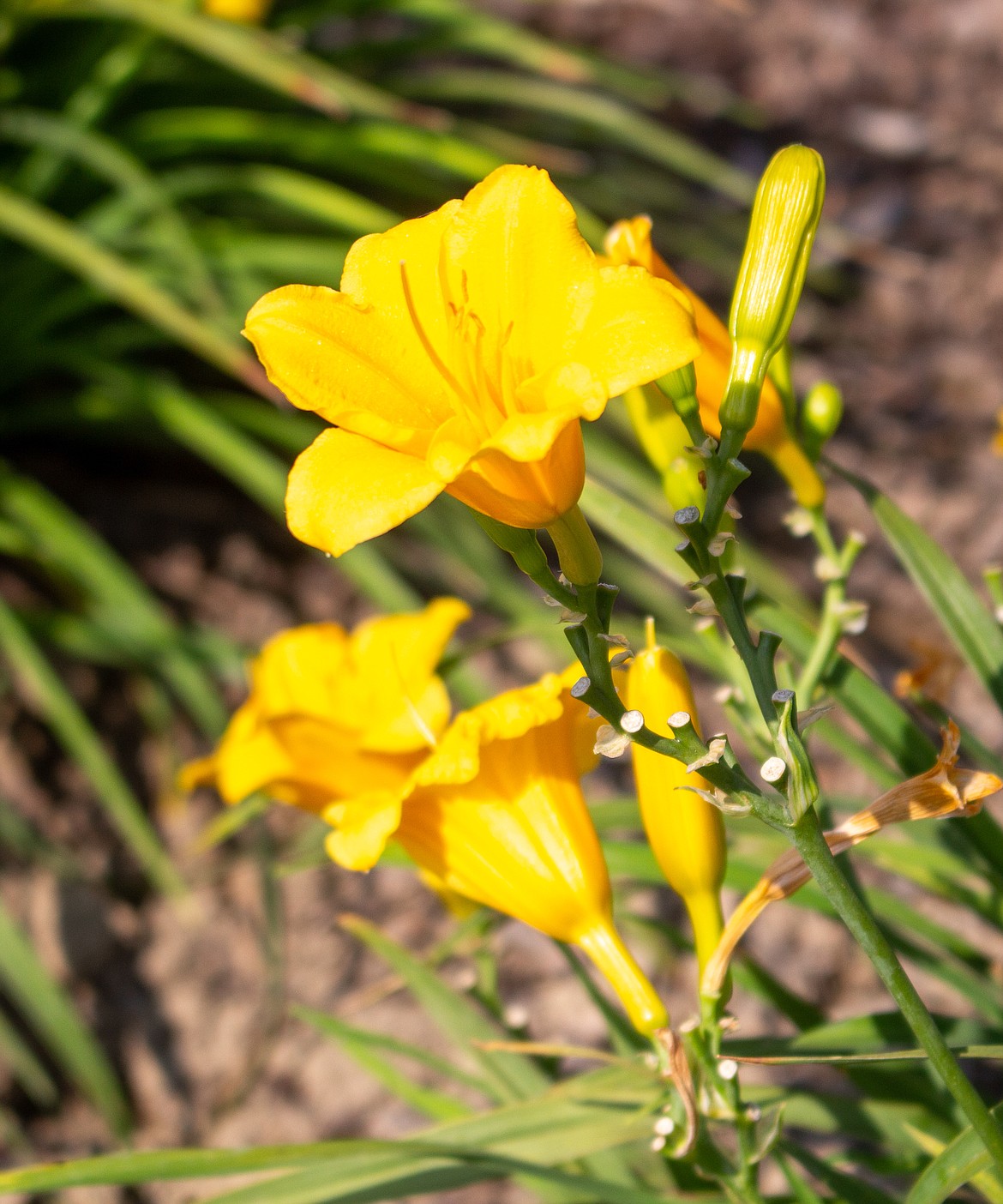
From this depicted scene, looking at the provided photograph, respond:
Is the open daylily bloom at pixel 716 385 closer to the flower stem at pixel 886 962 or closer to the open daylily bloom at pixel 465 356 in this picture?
the open daylily bloom at pixel 465 356

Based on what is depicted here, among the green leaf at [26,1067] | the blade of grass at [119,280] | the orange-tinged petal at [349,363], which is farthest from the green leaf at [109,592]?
the orange-tinged petal at [349,363]

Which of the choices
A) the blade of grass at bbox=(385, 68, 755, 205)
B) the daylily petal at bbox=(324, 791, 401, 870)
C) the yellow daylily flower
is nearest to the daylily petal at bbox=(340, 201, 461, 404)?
the daylily petal at bbox=(324, 791, 401, 870)

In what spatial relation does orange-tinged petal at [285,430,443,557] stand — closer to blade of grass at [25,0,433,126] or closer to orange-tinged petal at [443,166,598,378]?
orange-tinged petal at [443,166,598,378]

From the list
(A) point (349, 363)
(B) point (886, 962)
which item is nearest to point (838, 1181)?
(B) point (886, 962)

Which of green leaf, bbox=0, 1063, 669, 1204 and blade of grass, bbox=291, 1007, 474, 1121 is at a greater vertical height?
green leaf, bbox=0, 1063, 669, 1204

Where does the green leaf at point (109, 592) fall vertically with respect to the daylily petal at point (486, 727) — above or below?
below

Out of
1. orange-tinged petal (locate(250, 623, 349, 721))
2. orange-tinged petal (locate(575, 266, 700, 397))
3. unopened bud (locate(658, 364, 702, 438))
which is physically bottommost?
orange-tinged petal (locate(250, 623, 349, 721))
